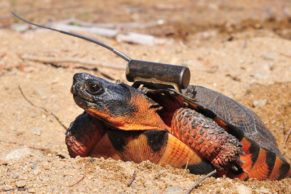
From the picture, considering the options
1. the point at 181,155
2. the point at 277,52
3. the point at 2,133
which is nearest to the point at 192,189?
the point at 181,155

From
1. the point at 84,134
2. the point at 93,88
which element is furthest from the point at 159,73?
the point at 84,134

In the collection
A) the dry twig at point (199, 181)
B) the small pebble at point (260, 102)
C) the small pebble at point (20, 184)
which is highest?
the dry twig at point (199, 181)

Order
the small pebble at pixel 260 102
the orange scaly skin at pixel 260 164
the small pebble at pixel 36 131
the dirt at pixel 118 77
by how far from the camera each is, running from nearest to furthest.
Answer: the dirt at pixel 118 77 → the orange scaly skin at pixel 260 164 → the small pebble at pixel 36 131 → the small pebble at pixel 260 102

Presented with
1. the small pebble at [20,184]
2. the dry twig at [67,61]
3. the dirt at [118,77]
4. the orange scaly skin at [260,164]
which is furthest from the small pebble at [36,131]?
the orange scaly skin at [260,164]

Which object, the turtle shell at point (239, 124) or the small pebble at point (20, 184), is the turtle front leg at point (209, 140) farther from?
the small pebble at point (20, 184)

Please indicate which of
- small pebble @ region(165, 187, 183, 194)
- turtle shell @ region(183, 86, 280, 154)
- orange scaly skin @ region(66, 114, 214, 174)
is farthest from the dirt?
turtle shell @ region(183, 86, 280, 154)

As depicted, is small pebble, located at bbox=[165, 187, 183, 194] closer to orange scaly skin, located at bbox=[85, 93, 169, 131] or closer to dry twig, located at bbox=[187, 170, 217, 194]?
dry twig, located at bbox=[187, 170, 217, 194]
